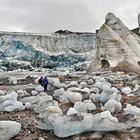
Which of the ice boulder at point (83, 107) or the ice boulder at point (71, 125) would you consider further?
the ice boulder at point (83, 107)

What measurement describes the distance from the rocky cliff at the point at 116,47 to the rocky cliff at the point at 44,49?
1446cm

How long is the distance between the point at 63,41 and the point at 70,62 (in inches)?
187

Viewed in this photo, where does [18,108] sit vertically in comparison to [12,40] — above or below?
below

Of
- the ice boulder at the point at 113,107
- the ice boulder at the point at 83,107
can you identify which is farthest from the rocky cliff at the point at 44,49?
the ice boulder at the point at 113,107

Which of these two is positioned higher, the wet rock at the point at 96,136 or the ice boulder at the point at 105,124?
the ice boulder at the point at 105,124

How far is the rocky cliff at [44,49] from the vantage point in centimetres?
4019

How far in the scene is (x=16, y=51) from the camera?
134 ft

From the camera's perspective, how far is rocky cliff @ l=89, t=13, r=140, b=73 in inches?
854

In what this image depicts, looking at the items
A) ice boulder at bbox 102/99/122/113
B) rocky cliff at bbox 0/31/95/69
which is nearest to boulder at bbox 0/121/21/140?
ice boulder at bbox 102/99/122/113

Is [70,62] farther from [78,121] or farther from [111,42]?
[78,121]

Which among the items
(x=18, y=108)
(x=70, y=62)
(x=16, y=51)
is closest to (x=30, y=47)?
(x=16, y=51)

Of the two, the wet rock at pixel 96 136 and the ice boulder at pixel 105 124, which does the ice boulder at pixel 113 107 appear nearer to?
the ice boulder at pixel 105 124

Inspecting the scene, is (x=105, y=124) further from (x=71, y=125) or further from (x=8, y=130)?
(x=8, y=130)

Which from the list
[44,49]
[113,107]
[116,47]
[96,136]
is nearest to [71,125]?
[96,136]
